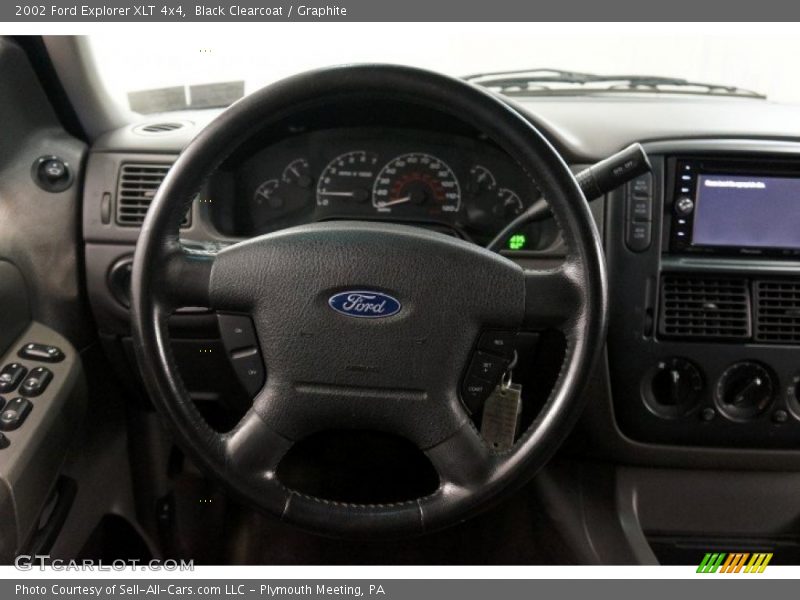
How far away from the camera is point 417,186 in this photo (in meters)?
1.39

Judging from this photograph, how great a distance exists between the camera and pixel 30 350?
1.27m

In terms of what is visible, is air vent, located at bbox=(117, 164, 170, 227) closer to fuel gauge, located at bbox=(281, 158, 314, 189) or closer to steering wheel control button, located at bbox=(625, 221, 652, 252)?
fuel gauge, located at bbox=(281, 158, 314, 189)

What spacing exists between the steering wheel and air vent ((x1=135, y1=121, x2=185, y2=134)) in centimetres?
55

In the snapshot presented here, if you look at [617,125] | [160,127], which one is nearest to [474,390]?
[617,125]

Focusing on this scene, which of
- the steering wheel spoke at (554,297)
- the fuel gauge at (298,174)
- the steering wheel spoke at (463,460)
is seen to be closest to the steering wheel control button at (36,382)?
the fuel gauge at (298,174)

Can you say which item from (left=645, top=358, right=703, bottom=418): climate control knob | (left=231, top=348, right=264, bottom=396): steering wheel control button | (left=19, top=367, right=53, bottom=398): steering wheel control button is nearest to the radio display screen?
(left=645, top=358, right=703, bottom=418): climate control knob

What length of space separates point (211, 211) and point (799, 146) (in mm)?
1077

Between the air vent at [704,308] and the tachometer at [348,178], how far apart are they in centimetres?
58

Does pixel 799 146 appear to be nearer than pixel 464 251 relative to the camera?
No

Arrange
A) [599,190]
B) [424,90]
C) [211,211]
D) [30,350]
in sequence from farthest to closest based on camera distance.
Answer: [211,211] → [30,350] → [599,190] → [424,90]

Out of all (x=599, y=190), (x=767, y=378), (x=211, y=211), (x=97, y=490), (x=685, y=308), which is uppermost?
(x=599, y=190)

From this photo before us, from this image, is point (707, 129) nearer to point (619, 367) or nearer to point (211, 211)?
point (619, 367)

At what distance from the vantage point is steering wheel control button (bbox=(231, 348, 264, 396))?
1.00 m

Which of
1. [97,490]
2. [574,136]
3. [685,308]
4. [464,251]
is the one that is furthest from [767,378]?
[97,490]
